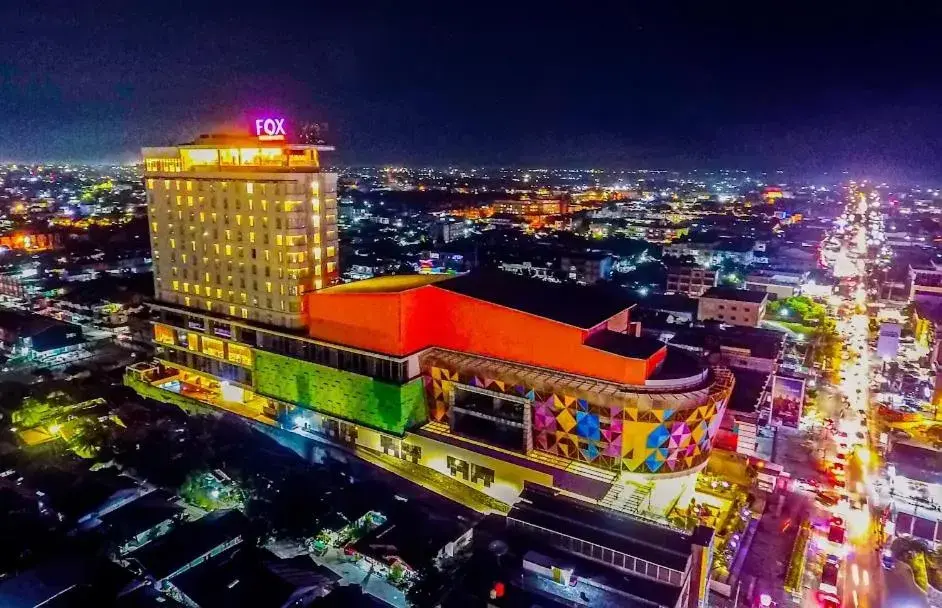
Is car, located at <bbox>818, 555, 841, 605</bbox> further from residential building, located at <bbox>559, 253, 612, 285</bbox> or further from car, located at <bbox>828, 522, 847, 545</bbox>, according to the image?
residential building, located at <bbox>559, 253, 612, 285</bbox>

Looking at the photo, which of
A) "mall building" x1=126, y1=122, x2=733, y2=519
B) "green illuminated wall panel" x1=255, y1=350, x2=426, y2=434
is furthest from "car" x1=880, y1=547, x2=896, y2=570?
"green illuminated wall panel" x1=255, y1=350, x2=426, y2=434

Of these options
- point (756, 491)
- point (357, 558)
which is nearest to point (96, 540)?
point (357, 558)

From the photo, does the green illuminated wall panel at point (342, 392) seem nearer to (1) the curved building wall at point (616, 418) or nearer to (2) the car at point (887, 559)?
(1) the curved building wall at point (616, 418)

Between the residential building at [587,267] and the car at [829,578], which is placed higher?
the residential building at [587,267]

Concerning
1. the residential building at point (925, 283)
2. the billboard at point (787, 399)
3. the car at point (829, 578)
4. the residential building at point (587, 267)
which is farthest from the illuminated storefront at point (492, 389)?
the residential building at point (925, 283)

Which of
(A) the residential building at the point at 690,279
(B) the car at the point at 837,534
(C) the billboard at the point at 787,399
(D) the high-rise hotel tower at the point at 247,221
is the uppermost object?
(D) the high-rise hotel tower at the point at 247,221

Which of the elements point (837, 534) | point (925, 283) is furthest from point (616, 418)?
point (925, 283)
